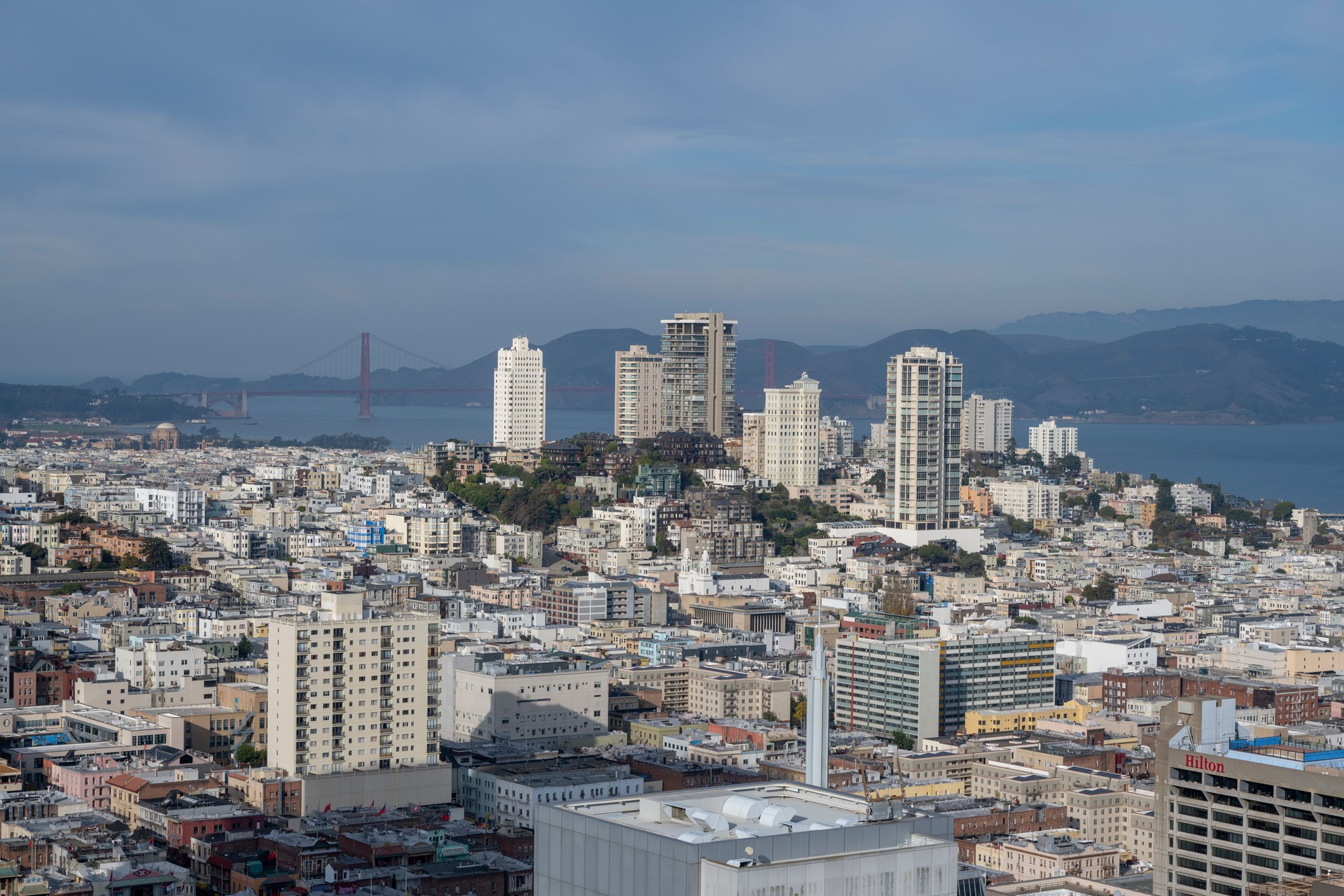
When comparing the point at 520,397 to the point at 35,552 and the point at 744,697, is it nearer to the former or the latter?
the point at 35,552

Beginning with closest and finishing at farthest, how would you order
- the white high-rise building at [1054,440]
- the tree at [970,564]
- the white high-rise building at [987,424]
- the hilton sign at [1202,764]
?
the hilton sign at [1202,764] → the tree at [970,564] → the white high-rise building at [987,424] → the white high-rise building at [1054,440]

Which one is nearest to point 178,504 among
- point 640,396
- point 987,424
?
point 640,396

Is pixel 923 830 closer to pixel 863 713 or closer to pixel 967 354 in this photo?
pixel 863 713

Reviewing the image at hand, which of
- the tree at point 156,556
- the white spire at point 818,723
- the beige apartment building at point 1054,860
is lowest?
the beige apartment building at point 1054,860

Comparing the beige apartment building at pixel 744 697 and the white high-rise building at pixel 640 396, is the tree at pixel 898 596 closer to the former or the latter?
the beige apartment building at pixel 744 697

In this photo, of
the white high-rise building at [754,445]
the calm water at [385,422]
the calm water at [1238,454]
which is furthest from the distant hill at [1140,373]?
the white high-rise building at [754,445]

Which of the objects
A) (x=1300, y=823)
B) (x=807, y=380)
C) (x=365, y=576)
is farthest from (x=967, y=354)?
(x=1300, y=823)

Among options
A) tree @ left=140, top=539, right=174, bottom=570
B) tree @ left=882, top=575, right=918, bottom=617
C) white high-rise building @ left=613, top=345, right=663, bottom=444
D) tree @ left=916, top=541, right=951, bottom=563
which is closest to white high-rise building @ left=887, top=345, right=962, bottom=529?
tree @ left=916, top=541, right=951, bottom=563
